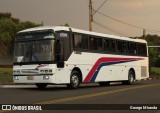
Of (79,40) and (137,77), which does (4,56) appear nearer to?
(137,77)

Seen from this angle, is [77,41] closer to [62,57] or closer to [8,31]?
[62,57]

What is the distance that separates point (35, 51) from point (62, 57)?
54.5 inches

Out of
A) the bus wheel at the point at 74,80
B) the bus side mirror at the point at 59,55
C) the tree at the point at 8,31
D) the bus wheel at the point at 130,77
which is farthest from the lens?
the tree at the point at 8,31

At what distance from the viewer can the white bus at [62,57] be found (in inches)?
857

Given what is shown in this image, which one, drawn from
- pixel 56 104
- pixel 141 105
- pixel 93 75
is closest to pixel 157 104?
pixel 141 105

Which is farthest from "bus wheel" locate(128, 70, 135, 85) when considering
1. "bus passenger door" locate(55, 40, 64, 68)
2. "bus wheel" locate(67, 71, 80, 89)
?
"bus passenger door" locate(55, 40, 64, 68)

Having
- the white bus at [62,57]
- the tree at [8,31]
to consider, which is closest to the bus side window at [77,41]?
the white bus at [62,57]

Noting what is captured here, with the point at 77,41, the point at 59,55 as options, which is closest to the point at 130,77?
the point at 77,41

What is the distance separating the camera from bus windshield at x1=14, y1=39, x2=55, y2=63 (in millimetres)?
21766

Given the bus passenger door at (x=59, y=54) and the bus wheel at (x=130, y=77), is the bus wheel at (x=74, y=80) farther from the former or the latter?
the bus wheel at (x=130, y=77)

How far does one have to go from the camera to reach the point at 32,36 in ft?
73.4

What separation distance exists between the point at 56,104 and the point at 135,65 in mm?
17083

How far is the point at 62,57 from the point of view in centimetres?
2225

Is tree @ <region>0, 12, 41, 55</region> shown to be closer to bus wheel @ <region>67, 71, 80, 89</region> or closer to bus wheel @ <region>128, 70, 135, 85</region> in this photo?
bus wheel @ <region>128, 70, 135, 85</region>
